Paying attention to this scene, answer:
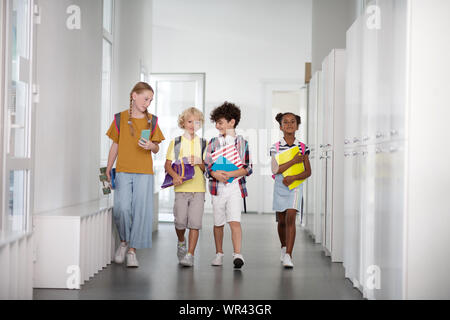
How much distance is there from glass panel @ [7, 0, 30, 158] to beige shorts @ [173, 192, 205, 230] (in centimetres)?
141

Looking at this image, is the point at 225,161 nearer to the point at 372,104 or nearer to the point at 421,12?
the point at 372,104

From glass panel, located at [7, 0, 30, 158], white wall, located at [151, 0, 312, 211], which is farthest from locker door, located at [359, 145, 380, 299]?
white wall, located at [151, 0, 312, 211]

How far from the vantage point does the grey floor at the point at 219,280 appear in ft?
10.8

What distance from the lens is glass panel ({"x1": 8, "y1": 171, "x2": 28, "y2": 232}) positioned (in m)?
2.94

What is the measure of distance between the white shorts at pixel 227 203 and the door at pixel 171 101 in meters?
5.14

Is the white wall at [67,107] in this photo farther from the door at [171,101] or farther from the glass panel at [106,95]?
the door at [171,101]

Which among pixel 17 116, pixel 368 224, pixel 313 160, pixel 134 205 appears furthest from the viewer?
pixel 313 160

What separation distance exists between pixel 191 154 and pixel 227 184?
0.35 metres

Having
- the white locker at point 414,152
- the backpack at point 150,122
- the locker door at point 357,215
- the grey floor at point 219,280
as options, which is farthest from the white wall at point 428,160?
the backpack at point 150,122

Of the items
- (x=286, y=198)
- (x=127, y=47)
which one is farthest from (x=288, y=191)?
(x=127, y=47)

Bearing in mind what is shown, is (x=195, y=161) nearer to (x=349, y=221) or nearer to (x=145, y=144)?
(x=145, y=144)

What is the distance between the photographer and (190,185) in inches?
167

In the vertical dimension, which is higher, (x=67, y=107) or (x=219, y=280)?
(x=67, y=107)

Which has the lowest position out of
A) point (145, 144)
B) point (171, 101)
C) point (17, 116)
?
point (145, 144)
